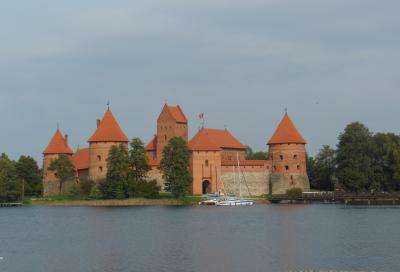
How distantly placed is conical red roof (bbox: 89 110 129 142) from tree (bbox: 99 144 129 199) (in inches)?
269

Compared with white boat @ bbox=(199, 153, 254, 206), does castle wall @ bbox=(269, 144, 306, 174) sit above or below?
above

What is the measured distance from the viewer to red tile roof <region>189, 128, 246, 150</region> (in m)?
60.3

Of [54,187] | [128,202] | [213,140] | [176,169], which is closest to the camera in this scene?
[176,169]

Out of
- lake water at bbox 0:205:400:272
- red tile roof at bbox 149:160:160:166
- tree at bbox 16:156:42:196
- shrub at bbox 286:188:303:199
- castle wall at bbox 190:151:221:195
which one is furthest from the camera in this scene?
tree at bbox 16:156:42:196

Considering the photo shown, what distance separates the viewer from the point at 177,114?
63812 mm

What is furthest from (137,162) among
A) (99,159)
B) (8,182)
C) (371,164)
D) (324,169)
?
(324,169)

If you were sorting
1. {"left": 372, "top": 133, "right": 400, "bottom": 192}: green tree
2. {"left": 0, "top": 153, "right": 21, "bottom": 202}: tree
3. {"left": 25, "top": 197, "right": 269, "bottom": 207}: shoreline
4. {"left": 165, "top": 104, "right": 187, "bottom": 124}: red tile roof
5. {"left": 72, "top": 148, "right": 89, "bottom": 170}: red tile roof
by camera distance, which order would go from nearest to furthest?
1. {"left": 25, "top": 197, "right": 269, "bottom": 207}: shoreline
2. {"left": 372, "top": 133, "right": 400, "bottom": 192}: green tree
3. {"left": 0, "top": 153, "right": 21, "bottom": 202}: tree
4. {"left": 165, "top": 104, "right": 187, "bottom": 124}: red tile roof
5. {"left": 72, "top": 148, "right": 89, "bottom": 170}: red tile roof

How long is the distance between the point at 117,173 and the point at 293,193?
1361 cm

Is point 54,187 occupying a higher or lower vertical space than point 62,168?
lower

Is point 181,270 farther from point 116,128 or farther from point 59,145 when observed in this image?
point 59,145

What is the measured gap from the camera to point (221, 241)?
28.5 metres

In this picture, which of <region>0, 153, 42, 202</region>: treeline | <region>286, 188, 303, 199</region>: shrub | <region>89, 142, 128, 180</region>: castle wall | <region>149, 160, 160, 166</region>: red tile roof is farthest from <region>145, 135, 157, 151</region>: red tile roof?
<region>286, 188, 303, 199</region>: shrub

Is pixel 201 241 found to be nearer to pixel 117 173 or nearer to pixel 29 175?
pixel 117 173

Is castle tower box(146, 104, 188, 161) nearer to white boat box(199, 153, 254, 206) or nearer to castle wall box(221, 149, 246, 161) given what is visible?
castle wall box(221, 149, 246, 161)
